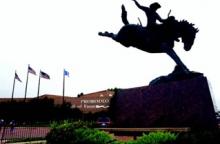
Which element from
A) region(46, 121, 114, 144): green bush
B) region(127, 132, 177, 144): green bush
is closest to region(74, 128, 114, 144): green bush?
region(46, 121, 114, 144): green bush

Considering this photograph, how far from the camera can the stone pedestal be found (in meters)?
9.09

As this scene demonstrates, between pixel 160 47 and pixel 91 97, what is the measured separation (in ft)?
163

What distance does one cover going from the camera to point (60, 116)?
4866 centimetres

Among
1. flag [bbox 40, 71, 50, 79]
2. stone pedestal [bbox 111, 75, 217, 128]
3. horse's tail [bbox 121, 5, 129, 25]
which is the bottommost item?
stone pedestal [bbox 111, 75, 217, 128]

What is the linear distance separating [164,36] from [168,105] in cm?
220

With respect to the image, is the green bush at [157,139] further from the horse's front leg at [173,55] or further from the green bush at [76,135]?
the horse's front leg at [173,55]

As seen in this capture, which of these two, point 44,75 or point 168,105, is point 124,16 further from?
point 44,75

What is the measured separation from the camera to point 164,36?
35.9 ft

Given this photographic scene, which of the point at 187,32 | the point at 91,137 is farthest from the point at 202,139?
the point at 187,32

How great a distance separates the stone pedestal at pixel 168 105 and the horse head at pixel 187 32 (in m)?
1.58

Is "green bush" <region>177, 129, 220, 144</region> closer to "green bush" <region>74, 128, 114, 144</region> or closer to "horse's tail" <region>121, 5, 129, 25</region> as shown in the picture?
"green bush" <region>74, 128, 114, 144</region>

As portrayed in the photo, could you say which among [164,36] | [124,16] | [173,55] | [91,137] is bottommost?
[91,137]

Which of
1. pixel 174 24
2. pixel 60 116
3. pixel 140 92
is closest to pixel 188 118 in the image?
pixel 140 92

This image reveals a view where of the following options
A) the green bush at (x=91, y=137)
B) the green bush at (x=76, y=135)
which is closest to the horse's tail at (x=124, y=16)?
the green bush at (x=76, y=135)
